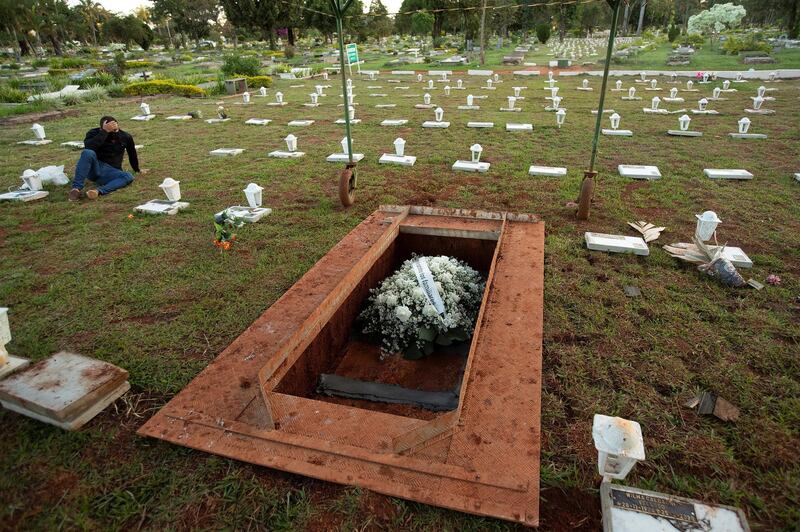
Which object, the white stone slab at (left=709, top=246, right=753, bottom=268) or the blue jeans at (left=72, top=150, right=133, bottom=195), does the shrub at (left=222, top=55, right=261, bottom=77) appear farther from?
the white stone slab at (left=709, top=246, right=753, bottom=268)

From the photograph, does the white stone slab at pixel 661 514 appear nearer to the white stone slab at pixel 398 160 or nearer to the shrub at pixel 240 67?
the white stone slab at pixel 398 160

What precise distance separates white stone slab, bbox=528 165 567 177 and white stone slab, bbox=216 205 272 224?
440cm

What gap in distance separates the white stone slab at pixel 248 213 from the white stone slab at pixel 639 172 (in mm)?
5712

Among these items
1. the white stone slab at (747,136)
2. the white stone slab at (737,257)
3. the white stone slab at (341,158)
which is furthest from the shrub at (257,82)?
the white stone slab at (737,257)

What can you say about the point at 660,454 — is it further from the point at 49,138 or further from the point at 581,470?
the point at 49,138

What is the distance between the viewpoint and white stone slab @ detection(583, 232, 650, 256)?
4.63m

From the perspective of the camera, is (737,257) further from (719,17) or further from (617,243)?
(719,17)

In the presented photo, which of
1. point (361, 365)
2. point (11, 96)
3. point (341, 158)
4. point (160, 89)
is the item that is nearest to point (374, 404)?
point (361, 365)

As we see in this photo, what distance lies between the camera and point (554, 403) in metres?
2.70

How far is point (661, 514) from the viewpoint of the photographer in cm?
195

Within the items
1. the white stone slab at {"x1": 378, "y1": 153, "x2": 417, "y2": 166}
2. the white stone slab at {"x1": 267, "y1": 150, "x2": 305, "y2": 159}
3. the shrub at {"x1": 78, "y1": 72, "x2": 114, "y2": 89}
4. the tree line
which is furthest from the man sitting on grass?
the tree line

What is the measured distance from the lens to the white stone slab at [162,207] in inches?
242

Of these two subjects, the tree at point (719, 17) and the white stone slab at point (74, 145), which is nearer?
the white stone slab at point (74, 145)

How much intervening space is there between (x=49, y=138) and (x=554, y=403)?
13.4 metres
